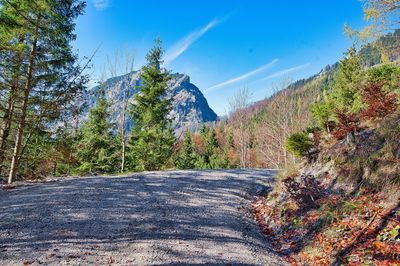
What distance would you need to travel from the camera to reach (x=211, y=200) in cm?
979

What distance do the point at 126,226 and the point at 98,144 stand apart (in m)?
16.8

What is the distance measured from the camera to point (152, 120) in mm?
21609

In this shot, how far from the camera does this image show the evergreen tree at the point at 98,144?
854 inches

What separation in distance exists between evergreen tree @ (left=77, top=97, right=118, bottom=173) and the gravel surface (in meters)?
11.5

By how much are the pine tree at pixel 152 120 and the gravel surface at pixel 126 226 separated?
33.9 feet

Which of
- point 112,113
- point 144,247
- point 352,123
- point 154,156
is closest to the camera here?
point 144,247

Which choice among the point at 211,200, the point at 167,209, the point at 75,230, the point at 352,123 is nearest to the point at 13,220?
the point at 75,230

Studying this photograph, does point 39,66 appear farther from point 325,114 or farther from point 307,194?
point 325,114

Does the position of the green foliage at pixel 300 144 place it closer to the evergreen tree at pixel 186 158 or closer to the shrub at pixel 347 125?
the shrub at pixel 347 125

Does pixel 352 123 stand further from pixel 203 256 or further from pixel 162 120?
pixel 162 120

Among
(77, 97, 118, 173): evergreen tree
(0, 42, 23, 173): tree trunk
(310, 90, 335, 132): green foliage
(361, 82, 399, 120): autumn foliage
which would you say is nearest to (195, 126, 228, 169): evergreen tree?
(77, 97, 118, 173): evergreen tree

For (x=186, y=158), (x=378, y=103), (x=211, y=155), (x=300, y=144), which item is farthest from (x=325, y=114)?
(x=211, y=155)

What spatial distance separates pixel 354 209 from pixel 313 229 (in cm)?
103

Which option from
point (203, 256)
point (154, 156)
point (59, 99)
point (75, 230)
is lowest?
point (203, 256)
